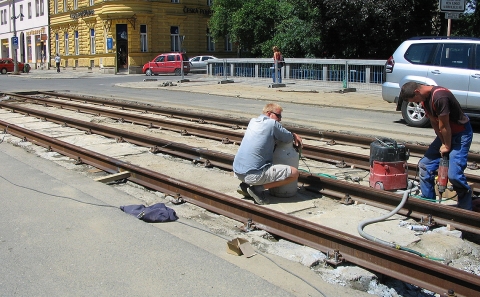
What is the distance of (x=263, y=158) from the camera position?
6.77m

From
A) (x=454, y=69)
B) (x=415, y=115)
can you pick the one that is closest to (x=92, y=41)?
(x=415, y=115)

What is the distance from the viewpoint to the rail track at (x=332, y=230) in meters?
4.41

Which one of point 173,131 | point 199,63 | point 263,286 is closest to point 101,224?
point 263,286

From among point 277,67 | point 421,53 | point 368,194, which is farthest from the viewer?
point 277,67

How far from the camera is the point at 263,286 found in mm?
4543

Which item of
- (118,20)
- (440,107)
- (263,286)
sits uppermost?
(118,20)

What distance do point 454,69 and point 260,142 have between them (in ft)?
23.7

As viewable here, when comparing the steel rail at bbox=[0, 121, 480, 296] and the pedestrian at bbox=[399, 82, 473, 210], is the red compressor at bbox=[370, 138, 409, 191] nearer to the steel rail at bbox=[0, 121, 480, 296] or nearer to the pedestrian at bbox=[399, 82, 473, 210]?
the pedestrian at bbox=[399, 82, 473, 210]

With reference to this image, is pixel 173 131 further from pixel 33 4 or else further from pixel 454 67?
pixel 33 4

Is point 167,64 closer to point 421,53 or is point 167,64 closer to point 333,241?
point 421,53

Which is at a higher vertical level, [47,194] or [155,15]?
[155,15]

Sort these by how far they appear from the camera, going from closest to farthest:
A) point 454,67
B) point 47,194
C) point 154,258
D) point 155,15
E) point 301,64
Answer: point 154,258 → point 47,194 → point 454,67 → point 301,64 → point 155,15

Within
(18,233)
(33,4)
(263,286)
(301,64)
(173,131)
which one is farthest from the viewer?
(33,4)

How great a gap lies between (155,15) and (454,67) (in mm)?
39754
